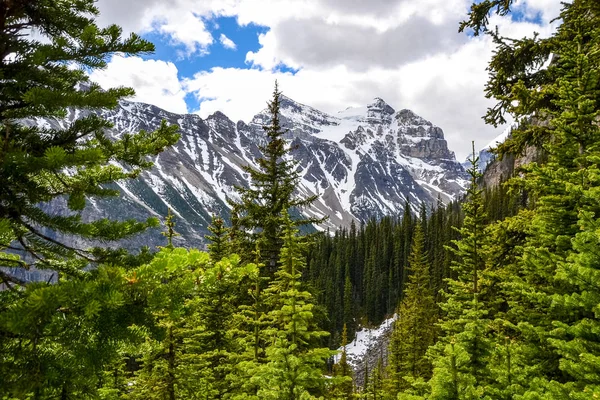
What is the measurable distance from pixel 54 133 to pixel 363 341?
285 feet

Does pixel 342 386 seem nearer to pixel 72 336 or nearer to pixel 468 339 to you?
pixel 468 339

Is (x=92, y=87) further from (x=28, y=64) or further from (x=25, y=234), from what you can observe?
(x=25, y=234)

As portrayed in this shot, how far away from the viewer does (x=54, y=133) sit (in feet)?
13.4

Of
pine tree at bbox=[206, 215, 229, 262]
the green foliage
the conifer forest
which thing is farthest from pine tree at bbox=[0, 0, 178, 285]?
pine tree at bbox=[206, 215, 229, 262]

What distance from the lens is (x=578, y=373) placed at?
5.85 m

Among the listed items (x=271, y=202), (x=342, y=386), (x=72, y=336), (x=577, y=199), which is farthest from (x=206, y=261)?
(x=342, y=386)

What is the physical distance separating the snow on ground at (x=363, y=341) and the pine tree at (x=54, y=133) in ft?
231

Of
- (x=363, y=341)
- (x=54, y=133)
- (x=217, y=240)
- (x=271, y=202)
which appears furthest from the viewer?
(x=363, y=341)

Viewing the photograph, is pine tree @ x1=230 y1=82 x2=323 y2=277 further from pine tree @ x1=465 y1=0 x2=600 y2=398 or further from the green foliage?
the green foliage

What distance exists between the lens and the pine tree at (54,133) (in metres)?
3.68

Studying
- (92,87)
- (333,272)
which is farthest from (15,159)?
(333,272)

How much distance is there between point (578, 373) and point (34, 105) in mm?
8391

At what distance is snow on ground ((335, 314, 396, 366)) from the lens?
72062 millimetres

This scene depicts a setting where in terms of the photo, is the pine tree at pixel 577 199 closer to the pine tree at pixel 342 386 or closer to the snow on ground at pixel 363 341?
the pine tree at pixel 342 386
